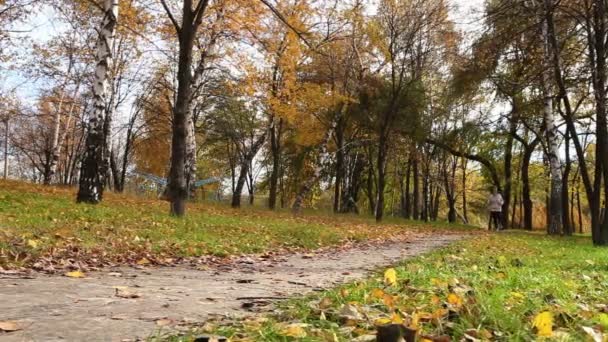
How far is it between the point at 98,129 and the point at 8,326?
10.9 meters

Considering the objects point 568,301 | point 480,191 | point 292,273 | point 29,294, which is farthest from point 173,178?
point 480,191

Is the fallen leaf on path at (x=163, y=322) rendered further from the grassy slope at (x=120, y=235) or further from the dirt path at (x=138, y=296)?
the grassy slope at (x=120, y=235)

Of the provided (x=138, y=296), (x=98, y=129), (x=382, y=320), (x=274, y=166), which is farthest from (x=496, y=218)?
(x=382, y=320)

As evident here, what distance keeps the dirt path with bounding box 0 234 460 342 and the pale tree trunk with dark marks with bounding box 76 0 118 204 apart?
23.4 ft

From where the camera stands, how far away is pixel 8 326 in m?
3.11

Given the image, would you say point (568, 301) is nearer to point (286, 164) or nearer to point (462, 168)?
point (286, 164)

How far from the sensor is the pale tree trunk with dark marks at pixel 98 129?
13.0 metres

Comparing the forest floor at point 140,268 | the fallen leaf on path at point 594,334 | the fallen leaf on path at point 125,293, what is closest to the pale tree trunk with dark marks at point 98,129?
the forest floor at point 140,268

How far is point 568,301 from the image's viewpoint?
147 inches

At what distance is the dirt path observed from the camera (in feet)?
10.5

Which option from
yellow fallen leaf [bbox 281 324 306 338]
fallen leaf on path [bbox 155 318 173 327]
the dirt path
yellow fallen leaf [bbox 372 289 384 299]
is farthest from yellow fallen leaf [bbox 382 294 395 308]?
fallen leaf on path [bbox 155 318 173 327]

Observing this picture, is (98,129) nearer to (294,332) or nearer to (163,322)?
(163,322)

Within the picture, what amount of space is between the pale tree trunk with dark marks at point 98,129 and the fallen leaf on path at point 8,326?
1030cm

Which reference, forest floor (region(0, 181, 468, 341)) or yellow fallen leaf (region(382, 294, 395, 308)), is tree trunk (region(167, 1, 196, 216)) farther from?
yellow fallen leaf (region(382, 294, 395, 308))
